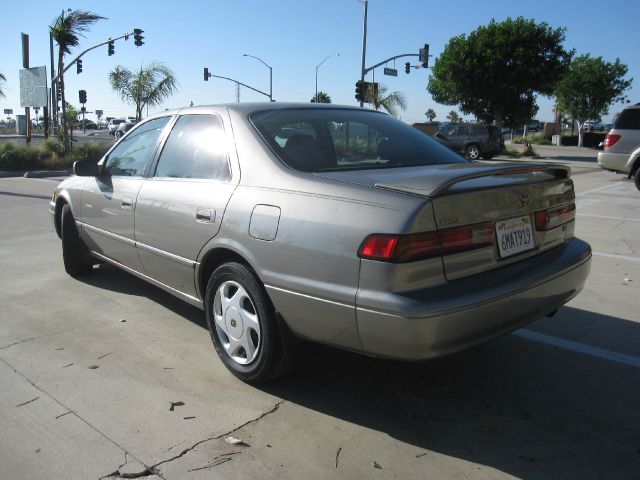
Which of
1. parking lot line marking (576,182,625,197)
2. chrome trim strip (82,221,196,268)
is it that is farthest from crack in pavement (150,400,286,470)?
parking lot line marking (576,182,625,197)

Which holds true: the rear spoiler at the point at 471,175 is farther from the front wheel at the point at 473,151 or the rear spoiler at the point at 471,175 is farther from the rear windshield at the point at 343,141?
the front wheel at the point at 473,151

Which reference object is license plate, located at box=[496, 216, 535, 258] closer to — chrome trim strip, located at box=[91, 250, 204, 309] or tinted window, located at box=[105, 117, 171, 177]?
chrome trim strip, located at box=[91, 250, 204, 309]

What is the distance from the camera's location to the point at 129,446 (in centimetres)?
262

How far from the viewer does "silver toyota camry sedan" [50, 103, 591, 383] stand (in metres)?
2.48

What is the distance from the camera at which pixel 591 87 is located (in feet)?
A: 138

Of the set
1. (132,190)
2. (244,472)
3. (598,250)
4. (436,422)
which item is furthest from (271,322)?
(598,250)

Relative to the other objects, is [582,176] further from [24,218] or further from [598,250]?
[24,218]

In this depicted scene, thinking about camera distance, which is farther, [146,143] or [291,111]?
[146,143]

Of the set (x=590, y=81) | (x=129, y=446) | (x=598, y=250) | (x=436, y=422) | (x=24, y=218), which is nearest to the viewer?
(x=129, y=446)

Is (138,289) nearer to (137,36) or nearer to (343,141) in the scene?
(343,141)

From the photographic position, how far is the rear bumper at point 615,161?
13.7 m

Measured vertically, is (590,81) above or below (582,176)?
above

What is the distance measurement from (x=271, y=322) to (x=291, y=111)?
1.48 meters

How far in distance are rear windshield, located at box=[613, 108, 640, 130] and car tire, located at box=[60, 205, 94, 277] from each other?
42.7ft
